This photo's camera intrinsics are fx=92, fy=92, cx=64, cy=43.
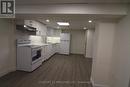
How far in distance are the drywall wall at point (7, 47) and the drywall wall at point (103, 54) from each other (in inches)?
124

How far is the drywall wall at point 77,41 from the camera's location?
26.8ft

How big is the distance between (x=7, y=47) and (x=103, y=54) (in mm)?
3363

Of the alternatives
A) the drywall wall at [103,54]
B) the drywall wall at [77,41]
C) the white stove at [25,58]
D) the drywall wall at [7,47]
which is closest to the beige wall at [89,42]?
the drywall wall at [77,41]

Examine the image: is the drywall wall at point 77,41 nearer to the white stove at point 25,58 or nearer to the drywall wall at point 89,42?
the drywall wall at point 89,42

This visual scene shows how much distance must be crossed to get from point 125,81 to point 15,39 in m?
3.93

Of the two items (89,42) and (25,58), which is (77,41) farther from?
(25,58)

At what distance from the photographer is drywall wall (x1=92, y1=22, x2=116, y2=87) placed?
8.74 feet

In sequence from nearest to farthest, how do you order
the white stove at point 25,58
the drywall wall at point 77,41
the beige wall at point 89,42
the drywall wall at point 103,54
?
the drywall wall at point 103,54 < the white stove at point 25,58 < the beige wall at point 89,42 < the drywall wall at point 77,41

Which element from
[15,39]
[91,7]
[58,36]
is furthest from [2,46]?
[58,36]

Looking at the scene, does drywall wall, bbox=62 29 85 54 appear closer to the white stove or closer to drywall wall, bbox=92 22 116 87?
the white stove

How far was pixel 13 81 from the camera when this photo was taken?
2.94 m

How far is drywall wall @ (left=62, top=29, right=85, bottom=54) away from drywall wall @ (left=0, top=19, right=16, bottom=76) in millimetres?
5291

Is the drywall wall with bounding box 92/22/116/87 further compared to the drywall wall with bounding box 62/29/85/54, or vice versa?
the drywall wall with bounding box 62/29/85/54

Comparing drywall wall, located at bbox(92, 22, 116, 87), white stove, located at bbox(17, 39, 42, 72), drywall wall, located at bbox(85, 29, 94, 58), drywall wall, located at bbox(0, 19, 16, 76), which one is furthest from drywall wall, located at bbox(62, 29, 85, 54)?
drywall wall, located at bbox(92, 22, 116, 87)
